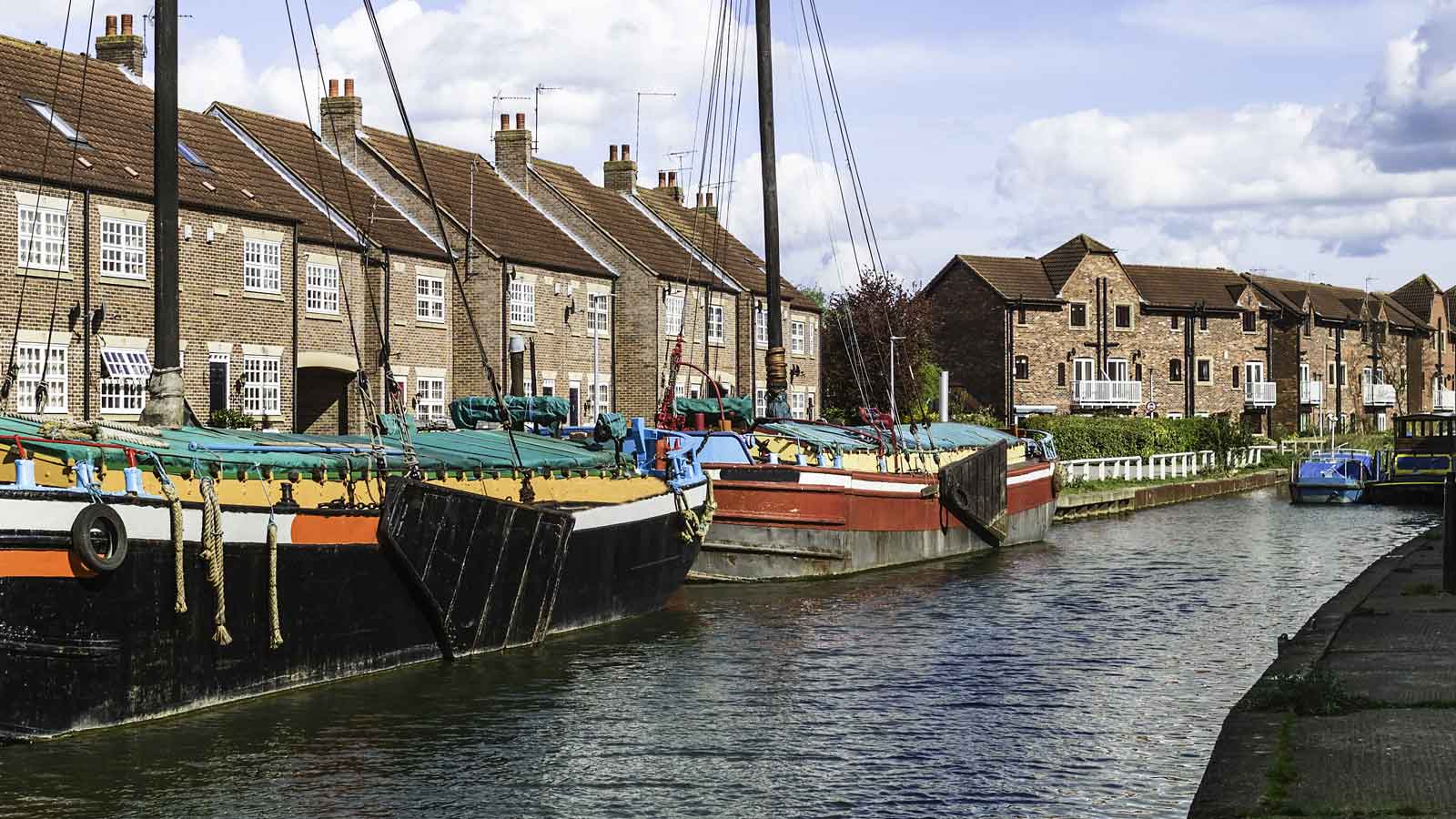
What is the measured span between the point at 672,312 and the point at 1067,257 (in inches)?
1477

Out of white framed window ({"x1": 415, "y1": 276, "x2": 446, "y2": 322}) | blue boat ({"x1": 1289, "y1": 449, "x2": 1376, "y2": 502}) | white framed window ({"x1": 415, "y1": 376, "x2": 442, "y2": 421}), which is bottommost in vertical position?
blue boat ({"x1": 1289, "y1": 449, "x2": 1376, "y2": 502})

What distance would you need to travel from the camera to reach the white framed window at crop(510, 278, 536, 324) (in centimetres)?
5181

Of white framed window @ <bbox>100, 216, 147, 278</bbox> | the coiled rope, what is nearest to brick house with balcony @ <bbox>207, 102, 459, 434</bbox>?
white framed window @ <bbox>100, 216, 147, 278</bbox>

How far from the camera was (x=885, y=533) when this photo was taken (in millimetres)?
31859

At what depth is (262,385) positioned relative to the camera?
40750 mm

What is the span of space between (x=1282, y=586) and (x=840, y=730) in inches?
664

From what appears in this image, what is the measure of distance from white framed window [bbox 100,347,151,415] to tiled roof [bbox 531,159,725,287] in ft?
78.5

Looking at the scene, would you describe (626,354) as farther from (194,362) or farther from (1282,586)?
(1282,586)

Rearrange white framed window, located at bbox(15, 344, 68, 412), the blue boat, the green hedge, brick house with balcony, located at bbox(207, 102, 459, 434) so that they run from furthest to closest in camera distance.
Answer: the green hedge, the blue boat, brick house with balcony, located at bbox(207, 102, 459, 434), white framed window, located at bbox(15, 344, 68, 412)

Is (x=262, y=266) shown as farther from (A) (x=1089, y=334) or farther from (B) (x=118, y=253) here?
(A) (x=1089, y=334)

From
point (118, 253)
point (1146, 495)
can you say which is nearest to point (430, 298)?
point (118, 253)

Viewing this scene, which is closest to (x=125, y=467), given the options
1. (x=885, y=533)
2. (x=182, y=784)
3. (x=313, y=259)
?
(x=182, y=784)

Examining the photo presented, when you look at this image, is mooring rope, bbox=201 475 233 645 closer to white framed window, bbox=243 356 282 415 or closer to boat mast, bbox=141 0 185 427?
boat mast, bbox=141 0 185 427

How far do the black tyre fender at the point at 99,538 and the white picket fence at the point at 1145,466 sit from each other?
4416cm
